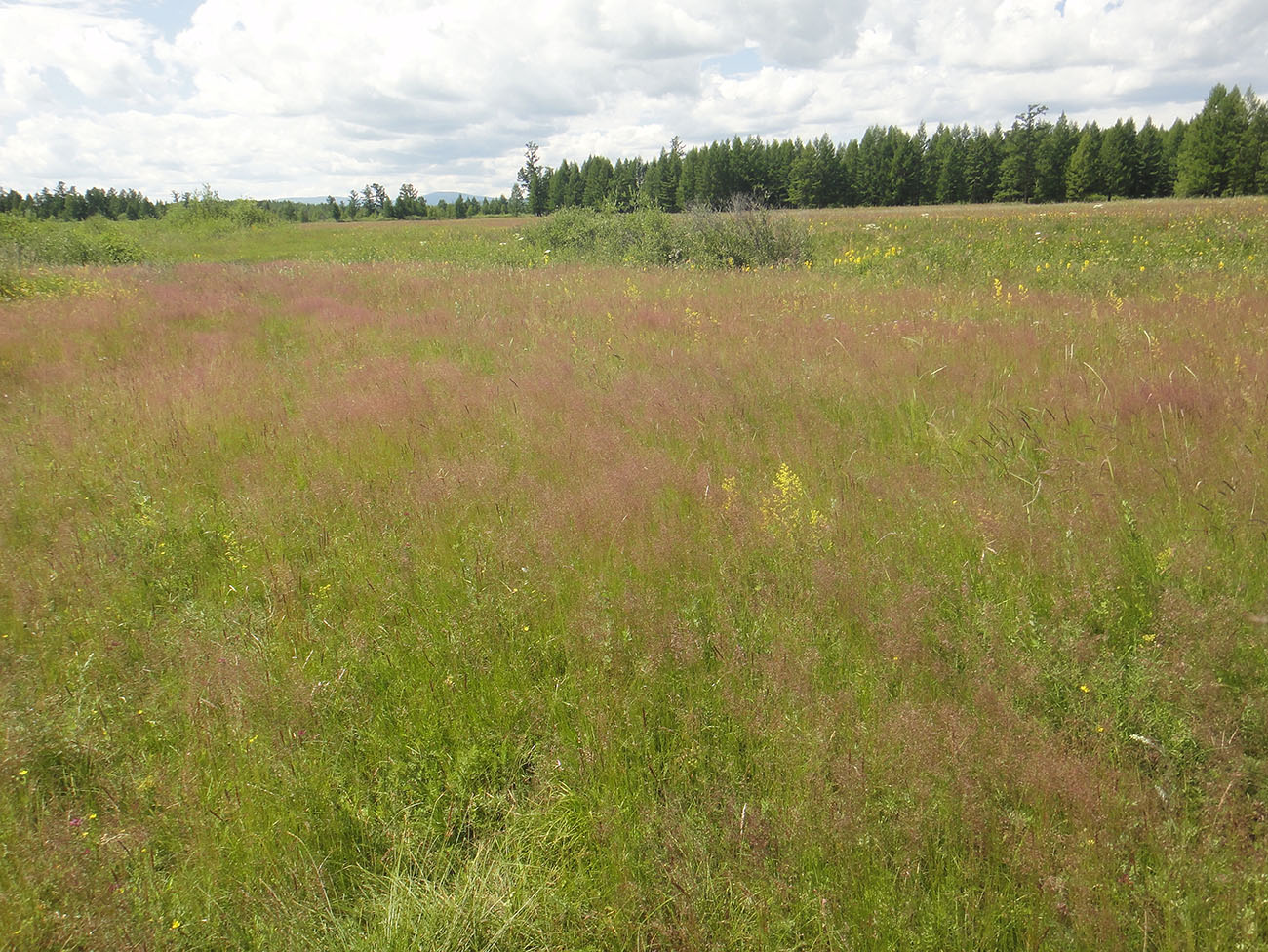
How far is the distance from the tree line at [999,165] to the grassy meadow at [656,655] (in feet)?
116

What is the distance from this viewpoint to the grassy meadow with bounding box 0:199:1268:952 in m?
1.80

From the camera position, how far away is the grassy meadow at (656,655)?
1802 mm

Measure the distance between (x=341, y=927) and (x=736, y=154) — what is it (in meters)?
76.4

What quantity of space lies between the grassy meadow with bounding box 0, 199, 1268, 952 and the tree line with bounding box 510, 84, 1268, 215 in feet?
116

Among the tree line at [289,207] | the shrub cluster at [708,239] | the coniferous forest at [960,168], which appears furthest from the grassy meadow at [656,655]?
the tree line at [289,207]

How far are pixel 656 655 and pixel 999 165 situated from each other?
6705cm

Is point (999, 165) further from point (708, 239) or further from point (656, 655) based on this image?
point (656, 655)

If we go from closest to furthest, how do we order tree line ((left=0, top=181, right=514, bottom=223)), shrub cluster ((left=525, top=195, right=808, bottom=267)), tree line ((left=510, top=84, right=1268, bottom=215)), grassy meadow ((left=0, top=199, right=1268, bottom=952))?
grassy meadow ((left=0, top=199, right=1268, bottom=952))
shrub cluster ((left=525, top=195, right=808, bottom=267))
tree line ((left=510, top=84, right=1268, bottom=215))
tree line ((left=0, top=181, right=514, bottom=223))

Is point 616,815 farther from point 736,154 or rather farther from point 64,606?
point 736,154

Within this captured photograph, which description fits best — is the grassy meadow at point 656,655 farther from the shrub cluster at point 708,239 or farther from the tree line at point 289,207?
the tree line at point 289,207

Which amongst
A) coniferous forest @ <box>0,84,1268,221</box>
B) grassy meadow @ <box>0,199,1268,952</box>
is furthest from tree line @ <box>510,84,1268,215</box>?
grassy meadow @ <box>0,199,1268,952</box>

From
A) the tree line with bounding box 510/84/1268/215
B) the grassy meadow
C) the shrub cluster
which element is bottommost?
the grassy meadow

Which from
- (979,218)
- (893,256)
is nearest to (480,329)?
(893,256)

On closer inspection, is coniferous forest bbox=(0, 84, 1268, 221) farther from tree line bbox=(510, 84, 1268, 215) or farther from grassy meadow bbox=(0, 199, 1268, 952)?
grassy meadow bbox=(0, 199, 1268, 952)
